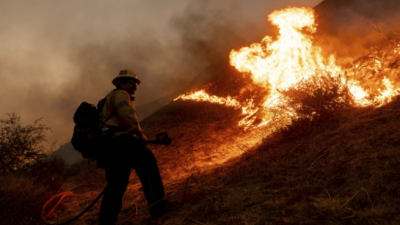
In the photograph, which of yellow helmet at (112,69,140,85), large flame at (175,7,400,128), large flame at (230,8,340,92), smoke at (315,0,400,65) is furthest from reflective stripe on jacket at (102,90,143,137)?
smoke at (315,0,400,65)

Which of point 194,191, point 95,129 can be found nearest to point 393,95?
point 194,191

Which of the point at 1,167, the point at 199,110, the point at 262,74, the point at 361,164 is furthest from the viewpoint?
the point at 199,110

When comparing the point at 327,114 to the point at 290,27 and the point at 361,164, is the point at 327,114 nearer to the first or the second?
the point at 361,164

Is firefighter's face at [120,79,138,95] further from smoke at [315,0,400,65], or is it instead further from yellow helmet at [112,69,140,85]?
smoke at [315,0,400,65]

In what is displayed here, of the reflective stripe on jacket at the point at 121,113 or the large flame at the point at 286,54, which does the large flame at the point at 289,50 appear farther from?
the reflective stripe on jacket at the point at 121,113

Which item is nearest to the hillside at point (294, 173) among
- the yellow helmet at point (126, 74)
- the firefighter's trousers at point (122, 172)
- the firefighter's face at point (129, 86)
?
the firefighter's trousers at point (122, 172)

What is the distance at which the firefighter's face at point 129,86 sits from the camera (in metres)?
4.13

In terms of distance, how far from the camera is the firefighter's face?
13.6ft

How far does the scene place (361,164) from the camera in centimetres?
341

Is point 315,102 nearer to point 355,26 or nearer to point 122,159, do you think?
point 122,159

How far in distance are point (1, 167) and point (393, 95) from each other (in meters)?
10.9

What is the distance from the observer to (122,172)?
3.49 metres

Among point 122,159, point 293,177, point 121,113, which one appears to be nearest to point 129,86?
point 121,113

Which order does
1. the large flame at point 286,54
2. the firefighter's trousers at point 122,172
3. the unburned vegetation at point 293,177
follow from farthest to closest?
the large flame at point 286,54 < the firefighter's trousers at point 122,172 < the unburned vegetation at point 293,177
